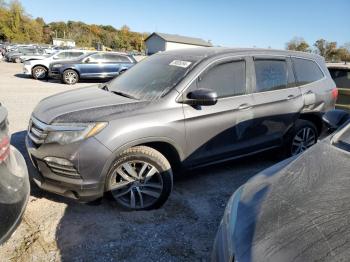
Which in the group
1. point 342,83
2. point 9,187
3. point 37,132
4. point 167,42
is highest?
point 167,42

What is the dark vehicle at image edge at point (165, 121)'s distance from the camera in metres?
3.22

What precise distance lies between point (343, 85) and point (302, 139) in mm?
1799

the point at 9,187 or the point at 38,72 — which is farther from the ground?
the point at 9,187

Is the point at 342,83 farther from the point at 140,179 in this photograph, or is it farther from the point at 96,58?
the point at 96,58

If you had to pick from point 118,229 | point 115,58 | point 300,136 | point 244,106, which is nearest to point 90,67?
point 115,58

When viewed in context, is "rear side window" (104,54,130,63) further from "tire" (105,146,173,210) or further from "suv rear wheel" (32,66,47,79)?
"tire" (105,146,173,210)

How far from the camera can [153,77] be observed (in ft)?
13.5

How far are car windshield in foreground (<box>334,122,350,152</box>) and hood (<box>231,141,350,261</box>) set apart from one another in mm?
92

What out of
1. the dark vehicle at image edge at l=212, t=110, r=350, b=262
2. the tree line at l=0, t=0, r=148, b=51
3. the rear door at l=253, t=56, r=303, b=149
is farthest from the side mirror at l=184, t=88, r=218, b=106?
the tree line at l=0, t=0, r=148, b=51

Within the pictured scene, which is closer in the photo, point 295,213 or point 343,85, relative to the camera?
point 295,213

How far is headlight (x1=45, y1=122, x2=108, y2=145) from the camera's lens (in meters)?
3.17

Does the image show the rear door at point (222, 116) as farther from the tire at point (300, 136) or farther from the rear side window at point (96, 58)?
the rear side window at point (96, 58)

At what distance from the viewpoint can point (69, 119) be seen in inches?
130

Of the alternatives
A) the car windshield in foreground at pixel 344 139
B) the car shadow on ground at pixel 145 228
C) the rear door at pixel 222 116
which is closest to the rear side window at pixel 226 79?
the rear door at pixel 222 116
